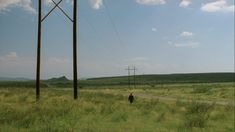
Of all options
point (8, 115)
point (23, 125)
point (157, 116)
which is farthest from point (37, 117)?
point (157, 116)

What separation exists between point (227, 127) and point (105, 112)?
21.3 ft

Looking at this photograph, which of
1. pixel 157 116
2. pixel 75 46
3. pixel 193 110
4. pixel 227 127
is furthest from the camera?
pixel 75 46

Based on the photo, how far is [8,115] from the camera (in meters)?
18.0

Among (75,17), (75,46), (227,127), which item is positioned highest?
(75,17)

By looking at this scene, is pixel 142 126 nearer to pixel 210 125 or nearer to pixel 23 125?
pixel 210 125

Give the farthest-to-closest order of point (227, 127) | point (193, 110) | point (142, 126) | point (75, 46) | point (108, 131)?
point (75, 46) < point (193, 110) < point (227, 127) < point (142, 126) < point (108, 131)

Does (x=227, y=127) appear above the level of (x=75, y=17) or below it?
below

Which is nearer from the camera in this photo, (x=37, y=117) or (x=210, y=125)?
(x=37, y=117)

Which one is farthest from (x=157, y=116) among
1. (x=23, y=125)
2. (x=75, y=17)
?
(x=75, y=17)

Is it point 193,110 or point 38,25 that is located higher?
point 38,25

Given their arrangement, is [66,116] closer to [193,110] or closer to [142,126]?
[142,126]

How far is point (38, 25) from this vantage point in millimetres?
28375

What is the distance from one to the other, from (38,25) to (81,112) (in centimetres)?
903

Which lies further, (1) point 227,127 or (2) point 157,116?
(2) point 157,116
